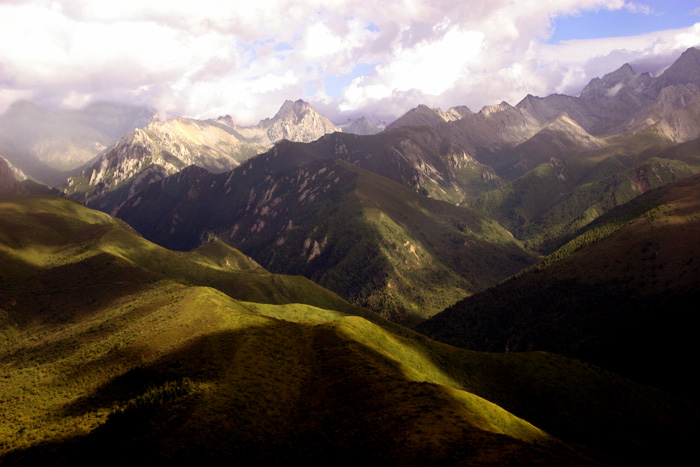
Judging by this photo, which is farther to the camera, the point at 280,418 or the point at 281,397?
the point at 281,397

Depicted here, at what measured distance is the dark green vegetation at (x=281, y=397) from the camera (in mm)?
69812

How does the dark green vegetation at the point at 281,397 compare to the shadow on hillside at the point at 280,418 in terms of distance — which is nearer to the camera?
the shadow on hillside at the point at 280,418

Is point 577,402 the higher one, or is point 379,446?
point 379,446

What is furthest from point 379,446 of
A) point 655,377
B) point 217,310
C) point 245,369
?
point 655,377

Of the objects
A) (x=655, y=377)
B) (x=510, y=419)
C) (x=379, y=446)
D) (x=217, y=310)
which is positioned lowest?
(x=655, y=377)

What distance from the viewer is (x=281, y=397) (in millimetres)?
91750

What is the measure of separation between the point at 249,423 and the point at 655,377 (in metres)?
210

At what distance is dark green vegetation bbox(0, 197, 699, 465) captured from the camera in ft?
229

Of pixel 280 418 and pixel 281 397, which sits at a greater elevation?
pixel 281 397

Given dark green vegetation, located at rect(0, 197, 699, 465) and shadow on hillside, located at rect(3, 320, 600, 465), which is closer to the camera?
shadow on hillside, located at rect(3, 320, 600, 465)

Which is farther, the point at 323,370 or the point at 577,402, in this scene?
the point at 577,402

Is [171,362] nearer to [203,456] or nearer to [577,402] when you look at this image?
[203,456]

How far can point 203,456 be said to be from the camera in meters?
65.9

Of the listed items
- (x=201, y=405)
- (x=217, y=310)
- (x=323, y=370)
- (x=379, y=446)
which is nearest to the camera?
(x=379, y=446)
